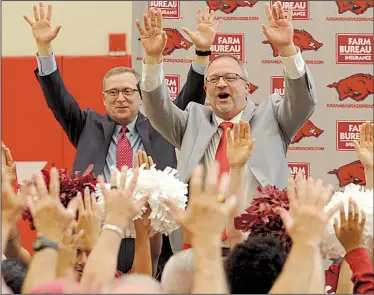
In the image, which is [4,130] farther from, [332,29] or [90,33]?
[332,29]

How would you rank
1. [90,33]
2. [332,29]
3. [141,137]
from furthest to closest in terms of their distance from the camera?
[90,33]
[332,29]
[141,137]

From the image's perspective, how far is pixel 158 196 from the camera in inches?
110

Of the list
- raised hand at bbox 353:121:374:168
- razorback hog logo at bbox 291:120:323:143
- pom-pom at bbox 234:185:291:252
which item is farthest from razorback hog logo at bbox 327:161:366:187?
pom-pom at bbox 234:185:291:252

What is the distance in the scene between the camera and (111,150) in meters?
3.85

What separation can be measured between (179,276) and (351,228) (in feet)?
2.14

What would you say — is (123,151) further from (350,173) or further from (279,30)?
(350,173)

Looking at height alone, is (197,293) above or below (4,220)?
below

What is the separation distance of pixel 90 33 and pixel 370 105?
8.40 feet

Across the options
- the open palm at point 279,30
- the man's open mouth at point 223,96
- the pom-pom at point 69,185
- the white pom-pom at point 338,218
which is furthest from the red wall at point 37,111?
the white pom-pom at point 338,218

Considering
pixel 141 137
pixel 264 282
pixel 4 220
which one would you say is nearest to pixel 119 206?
pixel 4 220

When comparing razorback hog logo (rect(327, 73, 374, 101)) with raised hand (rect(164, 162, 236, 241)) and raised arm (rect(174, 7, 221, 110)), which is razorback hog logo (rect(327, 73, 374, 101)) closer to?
raised arm (rect(174, 7, 221, 110))

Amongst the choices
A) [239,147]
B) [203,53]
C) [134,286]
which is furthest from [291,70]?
[134,286]

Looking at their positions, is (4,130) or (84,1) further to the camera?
(84,1)

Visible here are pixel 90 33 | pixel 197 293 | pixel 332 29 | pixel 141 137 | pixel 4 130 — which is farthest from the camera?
pixel 90 33
